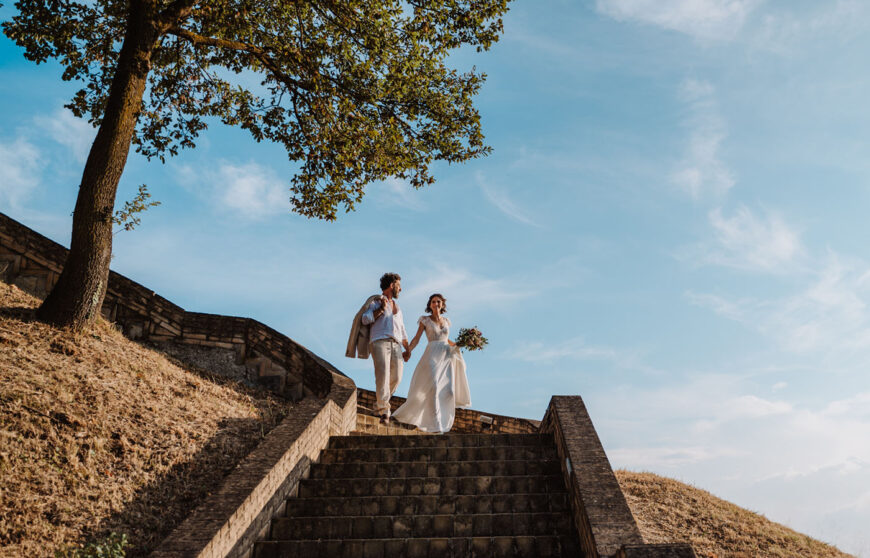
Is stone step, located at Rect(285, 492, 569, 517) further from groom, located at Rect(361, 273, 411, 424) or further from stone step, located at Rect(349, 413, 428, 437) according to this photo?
stone step, located at Rect(349, 413, 428, 437)

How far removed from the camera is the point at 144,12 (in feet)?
36.9

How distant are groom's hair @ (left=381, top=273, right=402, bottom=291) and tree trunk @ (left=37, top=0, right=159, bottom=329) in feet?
14.8

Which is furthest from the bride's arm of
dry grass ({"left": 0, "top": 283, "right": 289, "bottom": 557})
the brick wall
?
dry grass ({"left": 0, "top": 283, "right": 289, "bottom": 557})

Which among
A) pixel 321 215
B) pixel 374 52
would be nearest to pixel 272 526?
pixel 321 215

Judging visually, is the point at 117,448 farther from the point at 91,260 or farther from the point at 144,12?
the point at 144,12

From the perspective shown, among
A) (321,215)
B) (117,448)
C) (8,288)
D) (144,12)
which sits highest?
(144,12)

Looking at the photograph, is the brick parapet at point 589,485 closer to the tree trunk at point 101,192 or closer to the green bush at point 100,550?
the green bush at point 100,550

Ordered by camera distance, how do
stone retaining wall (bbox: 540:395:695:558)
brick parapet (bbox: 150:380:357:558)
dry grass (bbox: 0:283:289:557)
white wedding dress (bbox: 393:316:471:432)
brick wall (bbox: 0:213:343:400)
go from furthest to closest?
brick wall (bbox: 0:213:343:400) < white wedding dress (bbox: 393:316:471:432) < dry grass (bbox: 0:283:289:557) < brick parapet (bbox: 150:380:357:558) < stone retaining wall (bbox: 540:395:695:558)

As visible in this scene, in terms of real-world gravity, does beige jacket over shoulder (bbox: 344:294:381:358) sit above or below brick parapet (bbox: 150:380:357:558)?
above

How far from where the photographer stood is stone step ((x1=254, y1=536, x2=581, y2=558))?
21.8 feet

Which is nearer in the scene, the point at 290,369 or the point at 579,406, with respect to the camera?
the point at 579,406

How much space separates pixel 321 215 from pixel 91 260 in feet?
14.0

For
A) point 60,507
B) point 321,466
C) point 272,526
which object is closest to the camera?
point 60,507

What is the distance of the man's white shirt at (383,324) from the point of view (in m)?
10.9
